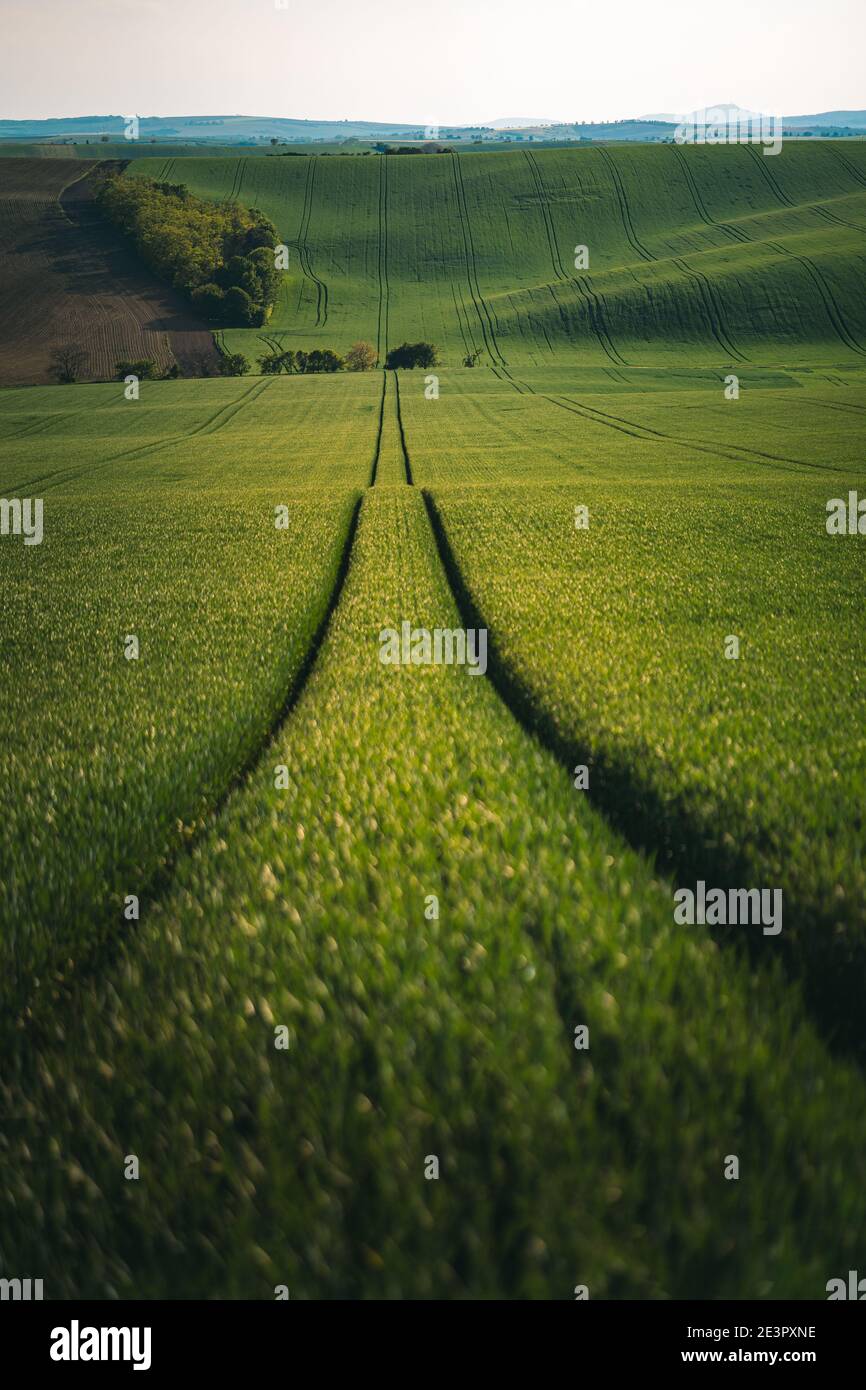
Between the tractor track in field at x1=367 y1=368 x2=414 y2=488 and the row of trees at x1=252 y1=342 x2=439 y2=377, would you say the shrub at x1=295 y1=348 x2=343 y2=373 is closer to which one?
the row of trees at x1=252 y1=342 x2=439 y2=377

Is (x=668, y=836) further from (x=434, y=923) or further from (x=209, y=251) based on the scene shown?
(x=209, y=251)

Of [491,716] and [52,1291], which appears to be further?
[491,716]

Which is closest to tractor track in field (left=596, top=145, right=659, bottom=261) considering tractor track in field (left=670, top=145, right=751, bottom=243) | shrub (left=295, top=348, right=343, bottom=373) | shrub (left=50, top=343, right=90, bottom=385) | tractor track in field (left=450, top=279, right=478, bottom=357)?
tractor track in field (left=670, top=145, right=751, bottom=243)

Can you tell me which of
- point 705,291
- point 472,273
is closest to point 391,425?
point 705,291

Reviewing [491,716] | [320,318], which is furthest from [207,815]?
[320,318]

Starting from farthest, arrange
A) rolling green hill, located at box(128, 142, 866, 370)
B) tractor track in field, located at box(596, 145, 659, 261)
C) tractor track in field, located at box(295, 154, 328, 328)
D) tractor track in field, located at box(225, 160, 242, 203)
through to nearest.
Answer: tractor track in field, located at box(225, 160, 242, 203)
tractor track in field, located at box(596, 145, 659, 261)
tractor track in field, located at box(295, 154, 328, 328)
rolling green hill, located at box(128, 142, 866, 370)

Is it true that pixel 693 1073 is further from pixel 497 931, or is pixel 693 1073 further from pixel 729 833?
pixel 729 833

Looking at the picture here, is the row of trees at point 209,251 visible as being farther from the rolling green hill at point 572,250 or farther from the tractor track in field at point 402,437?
the tractor track in field at point 402,437

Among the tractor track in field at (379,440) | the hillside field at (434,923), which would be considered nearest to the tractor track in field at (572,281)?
the tractor track in field at (379,440)
